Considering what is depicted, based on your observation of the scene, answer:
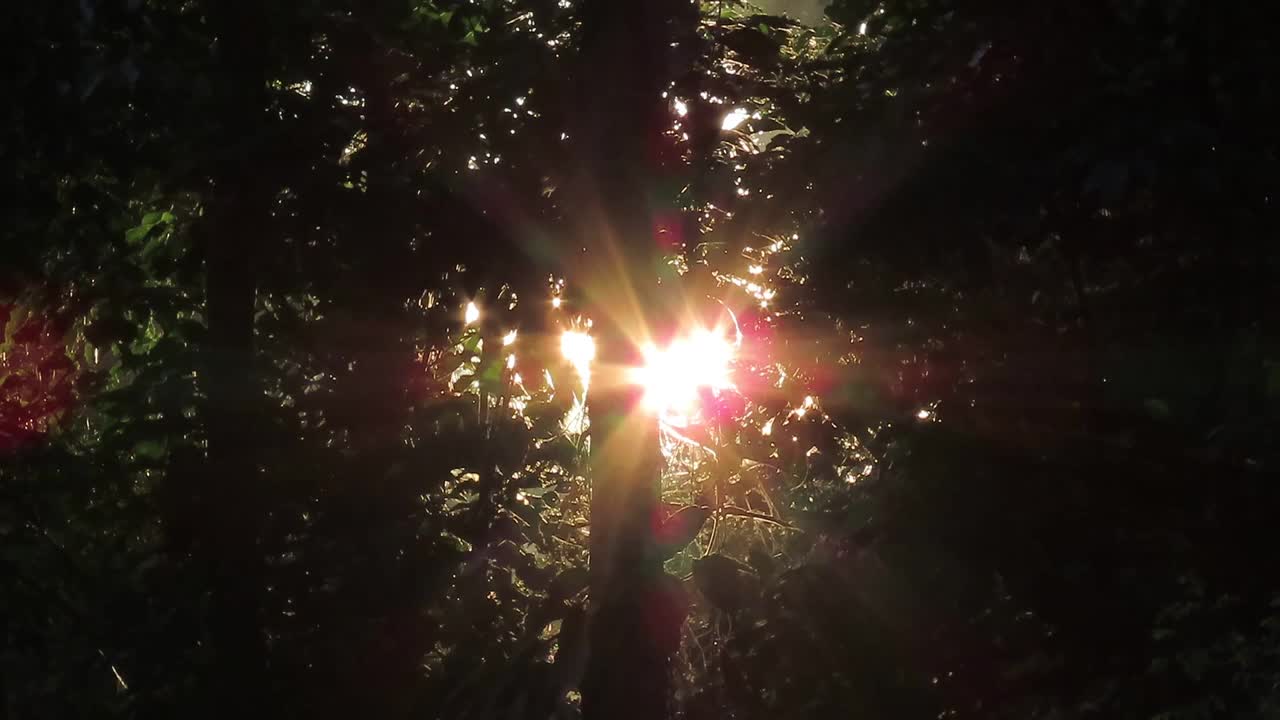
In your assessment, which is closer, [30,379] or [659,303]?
[659,303]

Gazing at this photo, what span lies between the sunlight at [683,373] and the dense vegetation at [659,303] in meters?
0.21

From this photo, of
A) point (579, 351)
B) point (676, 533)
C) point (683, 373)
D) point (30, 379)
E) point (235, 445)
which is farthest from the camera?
point (30, 379)

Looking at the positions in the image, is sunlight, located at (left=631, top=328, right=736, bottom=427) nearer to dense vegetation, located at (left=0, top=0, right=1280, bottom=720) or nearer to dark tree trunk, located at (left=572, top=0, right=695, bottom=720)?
dark tree trunk, located at (left=572, top=0, right=695, bottom=720)

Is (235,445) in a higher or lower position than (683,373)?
lower

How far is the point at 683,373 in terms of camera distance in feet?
21.4

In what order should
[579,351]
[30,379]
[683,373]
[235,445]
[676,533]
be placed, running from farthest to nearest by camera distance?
[30,379], [235,445], [683,373], [579,351], [676,533]

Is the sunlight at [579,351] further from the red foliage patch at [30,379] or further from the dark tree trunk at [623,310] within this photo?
the red foliage patch at [30,379]

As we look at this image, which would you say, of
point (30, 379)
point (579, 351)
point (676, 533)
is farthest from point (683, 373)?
point (30, 379)

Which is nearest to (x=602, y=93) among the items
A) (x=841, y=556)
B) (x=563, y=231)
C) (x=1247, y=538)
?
(x=563, y=231)

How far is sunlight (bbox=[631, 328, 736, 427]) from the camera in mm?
5855

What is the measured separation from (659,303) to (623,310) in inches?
7.5

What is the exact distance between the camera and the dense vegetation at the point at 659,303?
15.8 feet

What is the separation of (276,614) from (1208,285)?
548cm

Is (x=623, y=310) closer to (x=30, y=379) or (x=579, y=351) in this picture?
(x=579, y=351)
